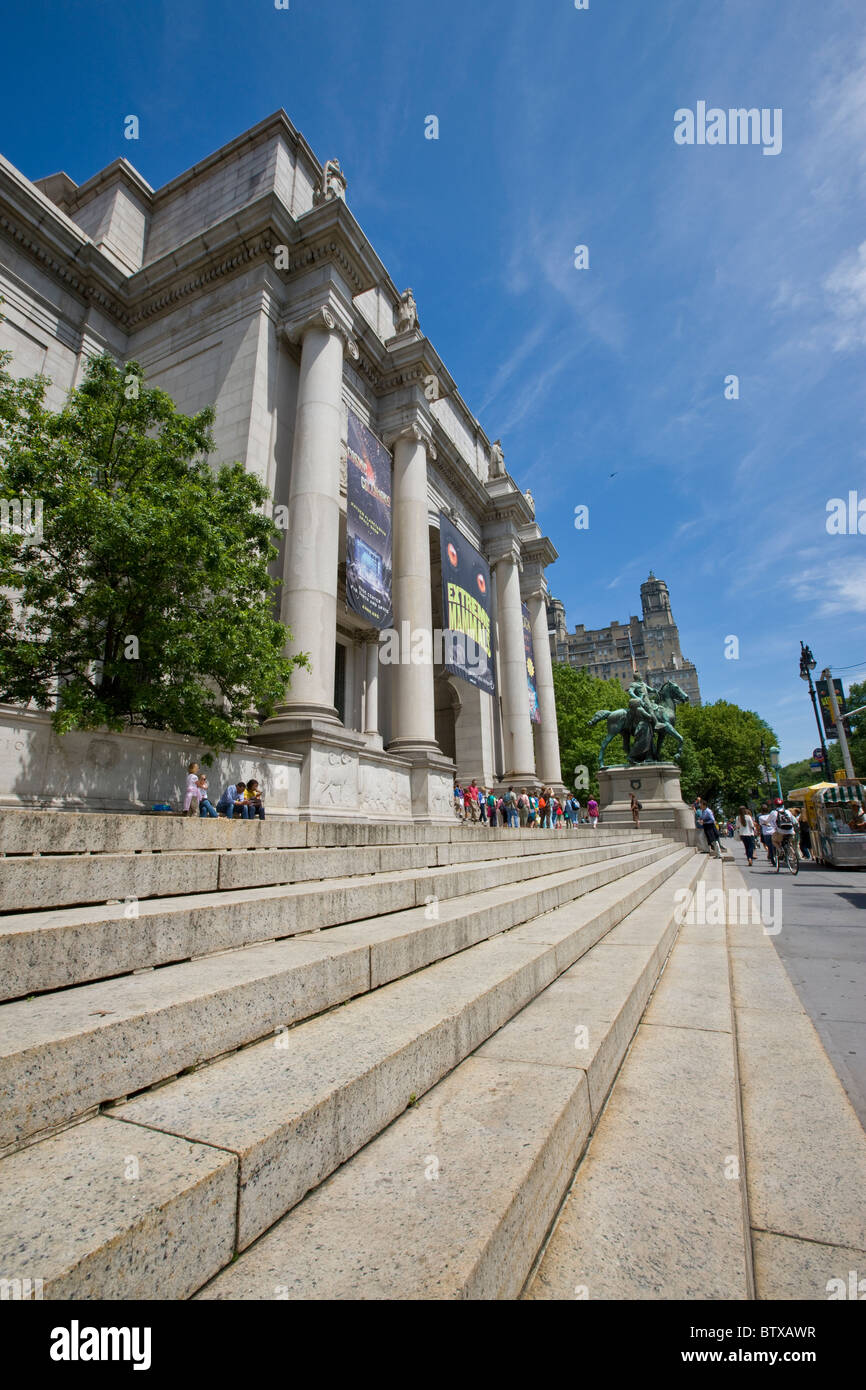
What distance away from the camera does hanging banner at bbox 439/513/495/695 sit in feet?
63.0

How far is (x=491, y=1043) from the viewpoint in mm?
2961

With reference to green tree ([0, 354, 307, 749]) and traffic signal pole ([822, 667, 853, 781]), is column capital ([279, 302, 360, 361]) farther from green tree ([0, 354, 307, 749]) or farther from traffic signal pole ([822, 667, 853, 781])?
traffic signal pole ([822, 667, 853, 781])

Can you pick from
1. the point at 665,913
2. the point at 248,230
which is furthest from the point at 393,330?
the point at 665,913

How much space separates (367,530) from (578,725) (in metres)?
34.6

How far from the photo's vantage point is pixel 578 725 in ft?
154

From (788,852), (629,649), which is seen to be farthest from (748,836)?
(629,649)

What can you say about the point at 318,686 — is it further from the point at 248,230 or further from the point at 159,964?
the point at 248,230

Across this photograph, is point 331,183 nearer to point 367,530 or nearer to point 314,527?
point 367,530

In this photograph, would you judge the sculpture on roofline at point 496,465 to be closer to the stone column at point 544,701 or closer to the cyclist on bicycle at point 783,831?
the stone column at point 544,701

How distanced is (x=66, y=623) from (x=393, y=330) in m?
21.6

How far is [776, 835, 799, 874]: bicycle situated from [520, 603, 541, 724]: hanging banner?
40.4ft

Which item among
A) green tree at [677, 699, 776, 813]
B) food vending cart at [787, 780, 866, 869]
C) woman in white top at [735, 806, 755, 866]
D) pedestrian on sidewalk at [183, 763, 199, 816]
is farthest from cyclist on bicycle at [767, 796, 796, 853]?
green tree at [677, 699, 776, 813]
